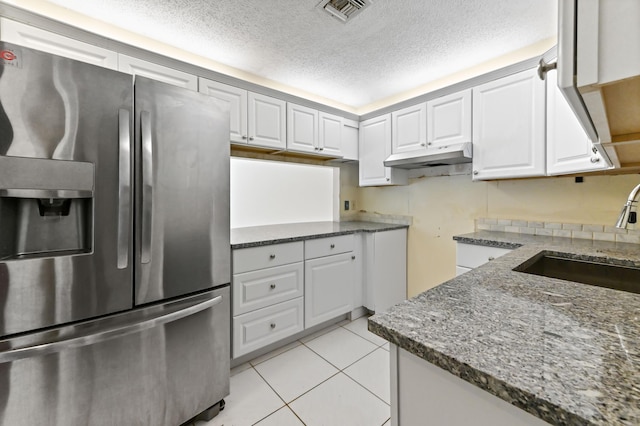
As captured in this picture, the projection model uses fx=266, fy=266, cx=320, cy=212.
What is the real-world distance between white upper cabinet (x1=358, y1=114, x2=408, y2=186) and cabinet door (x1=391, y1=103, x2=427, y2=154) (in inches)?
3.1

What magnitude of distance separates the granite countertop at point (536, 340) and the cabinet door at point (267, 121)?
192 cm

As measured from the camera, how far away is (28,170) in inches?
38.3

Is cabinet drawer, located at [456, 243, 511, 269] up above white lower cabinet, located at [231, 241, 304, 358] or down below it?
above

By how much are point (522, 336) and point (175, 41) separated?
8.46ft

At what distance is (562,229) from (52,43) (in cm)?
352

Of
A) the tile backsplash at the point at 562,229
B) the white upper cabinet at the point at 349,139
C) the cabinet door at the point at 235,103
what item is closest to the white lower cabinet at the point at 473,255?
the tile backsplash at the point at 562,229

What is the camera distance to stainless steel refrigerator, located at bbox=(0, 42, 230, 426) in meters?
0.97

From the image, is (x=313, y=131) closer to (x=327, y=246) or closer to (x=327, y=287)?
(x=327, y=246)

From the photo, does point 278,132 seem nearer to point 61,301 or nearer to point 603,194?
point 61,301

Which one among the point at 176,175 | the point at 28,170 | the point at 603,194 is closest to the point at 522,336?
the point at 176,175

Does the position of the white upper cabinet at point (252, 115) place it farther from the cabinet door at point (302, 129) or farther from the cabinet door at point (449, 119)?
the cabinet door at point (449, 119)

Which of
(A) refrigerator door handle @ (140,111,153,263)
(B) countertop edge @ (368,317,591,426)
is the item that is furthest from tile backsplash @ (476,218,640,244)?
(A) refrigerator door handle @ (140,111,153,263)

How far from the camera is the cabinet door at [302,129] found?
97.7 inches

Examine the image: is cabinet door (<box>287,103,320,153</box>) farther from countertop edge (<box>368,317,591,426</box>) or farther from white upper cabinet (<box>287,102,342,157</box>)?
countertop edge (<box>368,317,591,426</box>)
